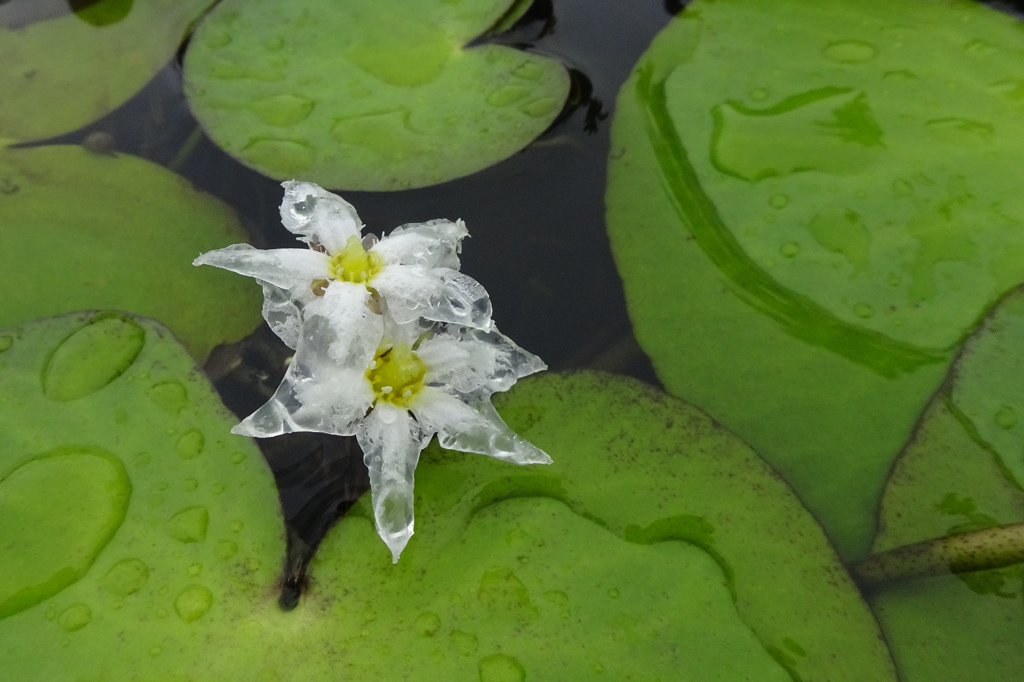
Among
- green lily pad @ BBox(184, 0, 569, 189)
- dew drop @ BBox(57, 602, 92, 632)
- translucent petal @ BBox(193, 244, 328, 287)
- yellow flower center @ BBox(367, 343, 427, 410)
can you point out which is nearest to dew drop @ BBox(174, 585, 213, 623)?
dew drop @ BBox(57, 602, 92, 632)

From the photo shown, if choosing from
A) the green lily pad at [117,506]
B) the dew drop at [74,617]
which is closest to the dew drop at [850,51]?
the green lily pad at [117,506]

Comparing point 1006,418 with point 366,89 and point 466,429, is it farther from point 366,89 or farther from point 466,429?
point 366,89

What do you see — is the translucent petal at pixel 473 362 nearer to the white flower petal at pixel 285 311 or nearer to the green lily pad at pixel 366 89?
the white flower petal at pixel 285 311

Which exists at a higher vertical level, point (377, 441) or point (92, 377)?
point (377, 441)

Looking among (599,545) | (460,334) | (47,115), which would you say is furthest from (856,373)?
(47,115)

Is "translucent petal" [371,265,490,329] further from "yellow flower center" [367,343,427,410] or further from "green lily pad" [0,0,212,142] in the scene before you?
"green lily pad" [0,0,212,142]

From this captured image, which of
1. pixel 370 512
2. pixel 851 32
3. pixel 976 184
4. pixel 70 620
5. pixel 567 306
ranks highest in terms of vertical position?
pixel 851 32

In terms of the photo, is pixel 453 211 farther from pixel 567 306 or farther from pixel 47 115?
pixel 47 115
